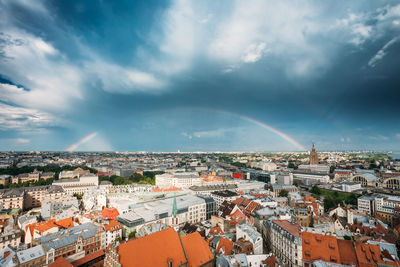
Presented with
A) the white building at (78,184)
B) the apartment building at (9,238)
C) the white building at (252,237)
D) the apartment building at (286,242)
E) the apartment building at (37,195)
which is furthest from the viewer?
the white building at (78,184)

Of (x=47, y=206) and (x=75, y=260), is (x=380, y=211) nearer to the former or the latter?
(x=75, y=260)

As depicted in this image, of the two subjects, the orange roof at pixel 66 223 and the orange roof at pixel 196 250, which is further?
the orange roof at pixel 66 223

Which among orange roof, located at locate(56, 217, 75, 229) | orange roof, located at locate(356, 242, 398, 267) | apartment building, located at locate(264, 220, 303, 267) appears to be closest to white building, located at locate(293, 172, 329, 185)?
apartment building, located at locate(264, 220, 303, 267)

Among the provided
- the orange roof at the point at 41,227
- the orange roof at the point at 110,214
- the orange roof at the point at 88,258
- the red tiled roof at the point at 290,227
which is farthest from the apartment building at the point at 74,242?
the red tiled roof at the point at 290,227

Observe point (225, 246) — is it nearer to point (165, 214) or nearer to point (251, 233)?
point (251, 233)

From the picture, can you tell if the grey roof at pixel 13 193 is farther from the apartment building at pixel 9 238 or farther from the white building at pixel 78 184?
the apartment building at pixel 9 238

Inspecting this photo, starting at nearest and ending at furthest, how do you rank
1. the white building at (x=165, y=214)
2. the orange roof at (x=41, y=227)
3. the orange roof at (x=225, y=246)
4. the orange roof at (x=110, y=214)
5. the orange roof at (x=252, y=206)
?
the orange roof at (x=225, y=246) → the orange roof at (x=41, y=227) → the white building at (x=165, y=214) → the orange roof at (x=110, y=214) → the orange roof at (x=252, y=206)
